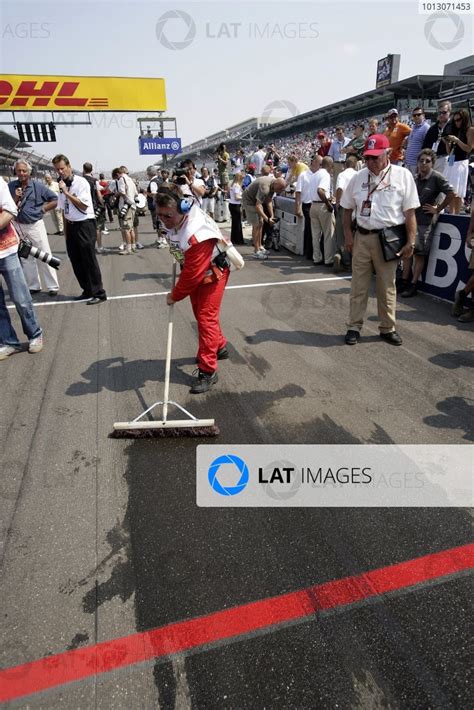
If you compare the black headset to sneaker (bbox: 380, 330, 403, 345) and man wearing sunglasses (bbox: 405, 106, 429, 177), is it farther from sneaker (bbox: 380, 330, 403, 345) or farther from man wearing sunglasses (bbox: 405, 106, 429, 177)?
man wearing sunglasses (bbox: 405, 106, 429, 177)

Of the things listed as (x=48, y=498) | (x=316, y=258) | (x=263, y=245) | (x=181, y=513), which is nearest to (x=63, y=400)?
(x=48, y=498)

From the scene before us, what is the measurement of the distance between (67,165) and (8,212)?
1.91m

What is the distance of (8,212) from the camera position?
4.11m

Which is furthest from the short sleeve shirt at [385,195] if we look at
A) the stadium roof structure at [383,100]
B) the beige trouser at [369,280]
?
the stadium roof structure at [383,100]

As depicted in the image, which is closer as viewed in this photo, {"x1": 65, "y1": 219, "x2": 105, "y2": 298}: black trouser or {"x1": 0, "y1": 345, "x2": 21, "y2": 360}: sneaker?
{"x1": 0, "y1": 345, "x2": 21, "y2": 360}: sneaker

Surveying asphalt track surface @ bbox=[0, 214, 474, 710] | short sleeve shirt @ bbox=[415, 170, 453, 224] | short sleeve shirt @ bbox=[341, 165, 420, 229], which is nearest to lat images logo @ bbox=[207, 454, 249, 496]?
asphalt track surface @ bbox=[0, 214, 474, 710]

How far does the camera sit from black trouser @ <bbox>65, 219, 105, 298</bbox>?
6.11 meters

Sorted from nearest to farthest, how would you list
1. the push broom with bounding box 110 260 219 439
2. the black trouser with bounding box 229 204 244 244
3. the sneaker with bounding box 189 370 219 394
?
the push broom with bounding box 110 260 219 439 → the sneaker with bounding box 189 370 219 394 → the black trouser with bounding box 229 204 244 244

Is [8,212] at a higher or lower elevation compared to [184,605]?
higher

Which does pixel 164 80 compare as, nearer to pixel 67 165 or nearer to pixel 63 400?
pixel 67 165

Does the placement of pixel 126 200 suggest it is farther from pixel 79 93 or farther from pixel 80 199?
pixel 79 93

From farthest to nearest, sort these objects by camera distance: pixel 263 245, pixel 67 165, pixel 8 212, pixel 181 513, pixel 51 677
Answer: pixel 263 245 < pixel 67 165 < pixel 8 212 < pixel 181 513 < pixel 51 677

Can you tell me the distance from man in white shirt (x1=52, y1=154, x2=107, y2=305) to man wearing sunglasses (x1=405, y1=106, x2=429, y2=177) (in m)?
5.96

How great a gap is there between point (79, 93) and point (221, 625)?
102 feet
